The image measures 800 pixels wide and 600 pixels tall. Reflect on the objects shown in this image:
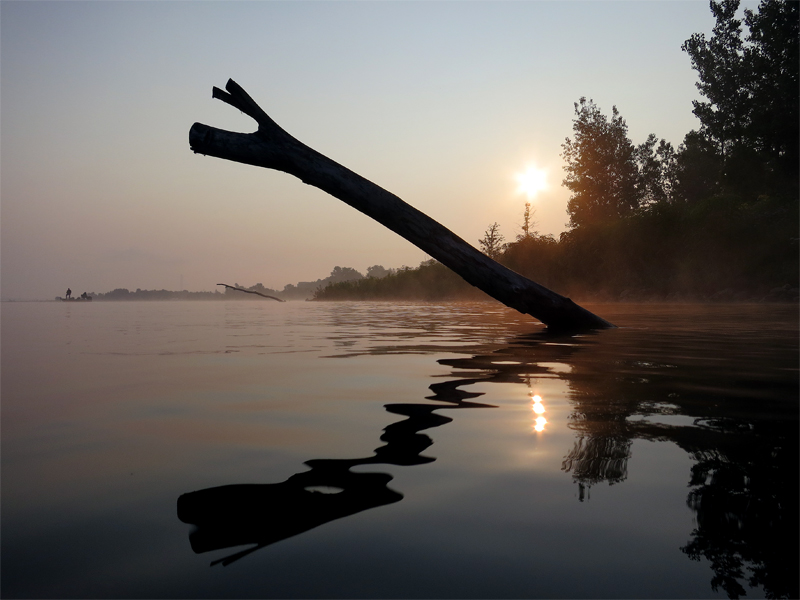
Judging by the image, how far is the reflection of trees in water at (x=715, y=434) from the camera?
1.16 m

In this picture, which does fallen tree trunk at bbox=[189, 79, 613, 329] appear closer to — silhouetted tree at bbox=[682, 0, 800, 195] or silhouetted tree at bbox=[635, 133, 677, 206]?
silhouetted tree at bbox=[682, 0, 800, 195]

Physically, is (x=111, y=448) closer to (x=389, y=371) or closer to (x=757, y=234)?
(x=389, y=371)

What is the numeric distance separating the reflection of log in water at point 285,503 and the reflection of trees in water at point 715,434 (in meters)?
0.60

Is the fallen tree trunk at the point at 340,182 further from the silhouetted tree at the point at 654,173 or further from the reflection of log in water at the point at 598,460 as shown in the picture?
the silhouetted tree at the point at 654,173

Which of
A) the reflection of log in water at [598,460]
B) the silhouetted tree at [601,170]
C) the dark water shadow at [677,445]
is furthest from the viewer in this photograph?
the silhouetted tree at [601,170]

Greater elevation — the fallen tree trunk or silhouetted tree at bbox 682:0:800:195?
silhouetted tree at bbox 682:0:800:195

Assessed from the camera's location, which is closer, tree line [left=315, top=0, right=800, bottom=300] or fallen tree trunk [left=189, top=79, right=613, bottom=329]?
fallen tree trunk [left=189, top=79, right=613, bottom=329]

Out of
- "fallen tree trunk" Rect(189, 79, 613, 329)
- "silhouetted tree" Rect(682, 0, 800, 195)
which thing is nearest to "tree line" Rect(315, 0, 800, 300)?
"silhouetted tree" Rect(682, 0, 800, 195)

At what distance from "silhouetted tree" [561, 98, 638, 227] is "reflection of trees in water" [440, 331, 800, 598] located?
46.5m

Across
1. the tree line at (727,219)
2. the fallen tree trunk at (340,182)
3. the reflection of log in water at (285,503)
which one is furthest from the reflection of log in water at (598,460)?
the tree line at (727,219)

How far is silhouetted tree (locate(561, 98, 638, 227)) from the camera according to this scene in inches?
1884

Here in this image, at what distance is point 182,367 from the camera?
437 cm

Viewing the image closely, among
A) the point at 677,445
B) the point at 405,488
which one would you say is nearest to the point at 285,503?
the point at 405,488

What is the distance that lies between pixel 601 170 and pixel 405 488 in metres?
51.4
